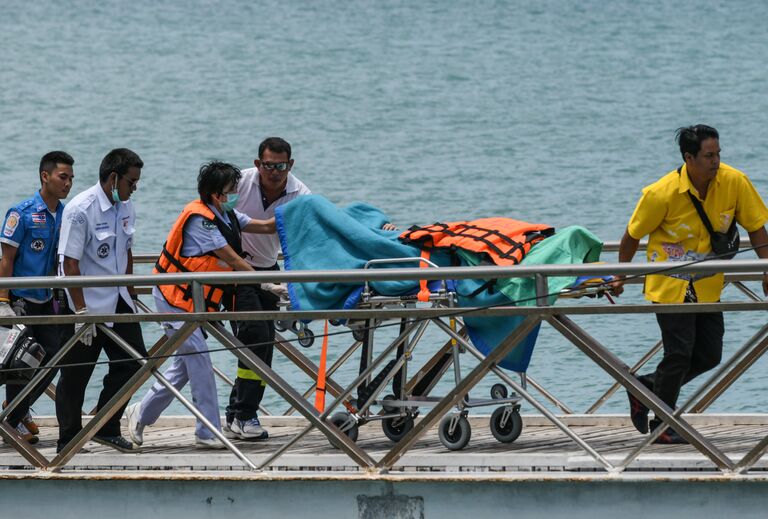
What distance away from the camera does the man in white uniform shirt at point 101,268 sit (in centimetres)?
677

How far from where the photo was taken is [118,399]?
6574 mm

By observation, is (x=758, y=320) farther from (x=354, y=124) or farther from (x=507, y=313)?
(x=354, y=124)

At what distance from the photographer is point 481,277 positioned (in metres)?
6.07

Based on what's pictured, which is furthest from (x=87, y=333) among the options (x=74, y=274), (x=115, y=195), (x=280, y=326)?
(x=280, y=326)

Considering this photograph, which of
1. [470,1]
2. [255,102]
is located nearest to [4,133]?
[255,102]

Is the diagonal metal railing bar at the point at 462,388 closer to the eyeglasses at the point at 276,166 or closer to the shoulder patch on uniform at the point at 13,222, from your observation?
the eyeglasses at the point at 276,166

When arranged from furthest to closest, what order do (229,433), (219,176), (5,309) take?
(229,433), (5,309), (219,176)

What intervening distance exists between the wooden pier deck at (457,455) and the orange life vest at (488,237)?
3.00ft

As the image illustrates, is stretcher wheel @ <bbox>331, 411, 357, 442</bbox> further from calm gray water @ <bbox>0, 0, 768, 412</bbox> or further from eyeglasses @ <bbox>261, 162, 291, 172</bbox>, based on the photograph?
calm gray water @ <bbox>0, 0, 768, 412</bbox>

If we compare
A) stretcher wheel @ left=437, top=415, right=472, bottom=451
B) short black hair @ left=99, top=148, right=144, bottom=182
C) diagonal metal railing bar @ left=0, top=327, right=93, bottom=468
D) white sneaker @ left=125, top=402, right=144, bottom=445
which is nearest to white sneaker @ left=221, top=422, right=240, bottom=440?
white sneaker @ left=125, top=402, right=144, bottom=445

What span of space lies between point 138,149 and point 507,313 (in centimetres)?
2639

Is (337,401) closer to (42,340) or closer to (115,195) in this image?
(115,195)

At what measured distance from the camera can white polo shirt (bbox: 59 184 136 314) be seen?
677cm

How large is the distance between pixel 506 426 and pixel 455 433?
0.29 m
